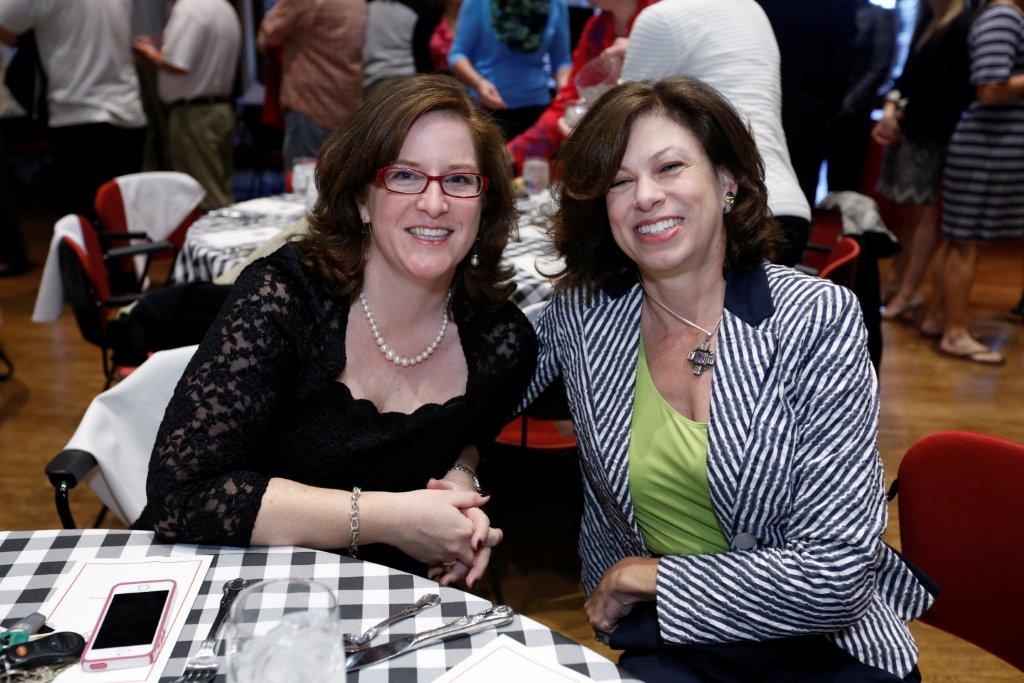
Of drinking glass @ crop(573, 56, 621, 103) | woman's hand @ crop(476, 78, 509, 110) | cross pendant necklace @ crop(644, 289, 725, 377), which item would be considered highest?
drinking glass @ crop(573, 56, 621, 103)

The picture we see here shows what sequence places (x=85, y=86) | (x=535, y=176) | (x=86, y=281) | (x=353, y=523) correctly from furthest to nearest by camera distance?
(x=85, y=86) → (x=535, y=176) → (x=86, y=281) → (x=353, y=523)

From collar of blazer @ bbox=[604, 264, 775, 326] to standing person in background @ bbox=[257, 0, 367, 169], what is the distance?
4070mm

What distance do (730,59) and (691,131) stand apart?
46.1 inches

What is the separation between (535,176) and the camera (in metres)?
3.55

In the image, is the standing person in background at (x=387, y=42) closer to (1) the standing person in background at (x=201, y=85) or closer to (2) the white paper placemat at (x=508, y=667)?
(1) the standing person in background at (x=201, y=85)

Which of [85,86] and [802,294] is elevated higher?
[802,294]

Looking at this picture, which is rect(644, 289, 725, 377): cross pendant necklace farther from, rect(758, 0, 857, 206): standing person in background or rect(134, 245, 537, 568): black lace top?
rect(758, 0, 857, 206): standing person in background

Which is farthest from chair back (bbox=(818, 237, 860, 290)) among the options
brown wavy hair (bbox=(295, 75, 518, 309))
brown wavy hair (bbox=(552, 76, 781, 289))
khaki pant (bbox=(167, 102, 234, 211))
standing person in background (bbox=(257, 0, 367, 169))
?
khaki pant (bbox=(167, 102, 234, 211))

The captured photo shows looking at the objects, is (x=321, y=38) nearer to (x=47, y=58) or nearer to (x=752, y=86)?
(x=47, y=58)

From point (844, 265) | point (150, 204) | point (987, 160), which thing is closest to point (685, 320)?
point (844, 265)

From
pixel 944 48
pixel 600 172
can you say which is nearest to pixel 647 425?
pixel 600 172

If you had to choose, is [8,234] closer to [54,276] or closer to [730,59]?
[54,276]

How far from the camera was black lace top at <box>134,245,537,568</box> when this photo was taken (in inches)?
52.7

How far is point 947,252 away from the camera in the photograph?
195 inches
